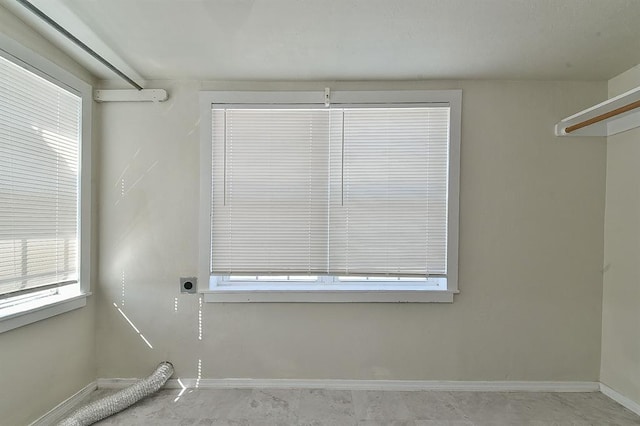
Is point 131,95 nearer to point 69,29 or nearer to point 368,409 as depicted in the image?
point 69,29

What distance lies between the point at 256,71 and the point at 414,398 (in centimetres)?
251

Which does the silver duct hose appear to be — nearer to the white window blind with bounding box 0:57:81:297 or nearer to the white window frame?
the white window frame

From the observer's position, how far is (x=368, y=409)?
2.11m

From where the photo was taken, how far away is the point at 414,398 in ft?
7.34

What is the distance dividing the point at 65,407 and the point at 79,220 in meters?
1.19

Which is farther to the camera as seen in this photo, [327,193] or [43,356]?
[327,193]

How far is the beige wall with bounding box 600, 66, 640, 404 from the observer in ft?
6.94

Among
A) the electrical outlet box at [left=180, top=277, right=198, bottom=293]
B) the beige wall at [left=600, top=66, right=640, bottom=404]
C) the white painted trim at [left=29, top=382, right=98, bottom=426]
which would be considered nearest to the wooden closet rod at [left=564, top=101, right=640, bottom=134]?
the beige wall at [left=600, top=66, right=640, bottom=404]

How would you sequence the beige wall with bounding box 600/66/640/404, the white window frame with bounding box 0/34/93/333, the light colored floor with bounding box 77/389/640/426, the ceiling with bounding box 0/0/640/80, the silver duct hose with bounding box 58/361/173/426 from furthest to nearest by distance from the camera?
the beige wall with bounding box 600/66/640/404
the light colored floor with bounding box 77/389/640/426
the silver duct hose with bounding box 58/361/173/426
the white window frame with bounding box 0/34/93/333
the ceiling with bounding box 0/0/640/80

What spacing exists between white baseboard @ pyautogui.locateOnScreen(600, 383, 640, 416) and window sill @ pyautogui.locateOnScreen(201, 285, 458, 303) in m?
1.24

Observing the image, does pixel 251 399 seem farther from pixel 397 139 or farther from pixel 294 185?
pixel 397 139

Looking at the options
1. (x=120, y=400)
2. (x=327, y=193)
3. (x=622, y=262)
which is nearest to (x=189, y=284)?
(x=120, y=400)

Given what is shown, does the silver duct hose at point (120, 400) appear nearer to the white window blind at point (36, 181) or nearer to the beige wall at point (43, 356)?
the beige wall at point (43, 356)

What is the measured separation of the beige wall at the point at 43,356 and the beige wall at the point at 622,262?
12.0ft
